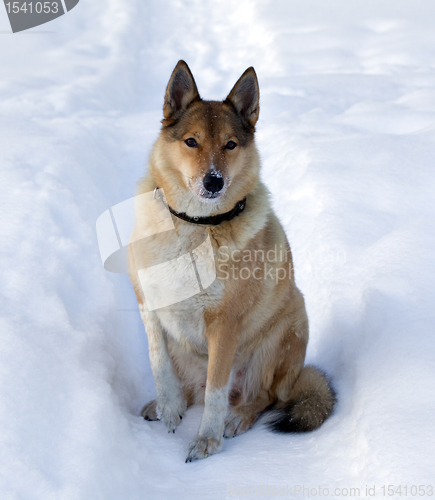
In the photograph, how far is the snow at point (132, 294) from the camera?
192 cm

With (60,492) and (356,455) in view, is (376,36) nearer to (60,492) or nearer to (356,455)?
(356,455)

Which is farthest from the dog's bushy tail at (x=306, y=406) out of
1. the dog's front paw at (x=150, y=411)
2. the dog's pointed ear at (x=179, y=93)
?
the dog's pointed ear at (x=179, y=93)

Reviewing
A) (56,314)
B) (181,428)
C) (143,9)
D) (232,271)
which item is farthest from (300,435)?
(143,9)

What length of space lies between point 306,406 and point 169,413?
0.77m

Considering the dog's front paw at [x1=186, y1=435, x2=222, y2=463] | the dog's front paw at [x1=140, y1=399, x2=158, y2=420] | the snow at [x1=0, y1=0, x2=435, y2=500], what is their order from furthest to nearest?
1. the dog's front paw at [x1=140, y1=399, x2=158, y2=420]
2. the dog's front paw at [x1=186, y1=435, x2=222, y2=463]
3. the snow at [x1=0, y1=0, x2=435, y2=500]

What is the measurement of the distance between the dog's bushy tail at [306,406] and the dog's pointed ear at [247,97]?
1575 millimetres

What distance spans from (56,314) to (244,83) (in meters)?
1.69

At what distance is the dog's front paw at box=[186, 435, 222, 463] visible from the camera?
2.25m

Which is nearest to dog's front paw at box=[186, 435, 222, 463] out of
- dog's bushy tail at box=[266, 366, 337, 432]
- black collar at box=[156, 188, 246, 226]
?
dog's bushy tail at box=[266, 366, 337, 432]

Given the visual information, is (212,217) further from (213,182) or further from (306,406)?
(306,406)

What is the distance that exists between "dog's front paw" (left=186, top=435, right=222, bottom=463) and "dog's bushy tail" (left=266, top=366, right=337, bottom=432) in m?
0.36

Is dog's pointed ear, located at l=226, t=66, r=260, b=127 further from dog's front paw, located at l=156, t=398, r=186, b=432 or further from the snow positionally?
dog's front paw, located at l=156, t=398, r=186, b=432

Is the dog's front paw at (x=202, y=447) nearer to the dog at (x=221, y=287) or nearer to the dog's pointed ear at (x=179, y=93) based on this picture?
the dog at (x=221, y=287)

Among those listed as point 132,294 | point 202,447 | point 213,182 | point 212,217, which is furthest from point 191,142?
point 202,447
